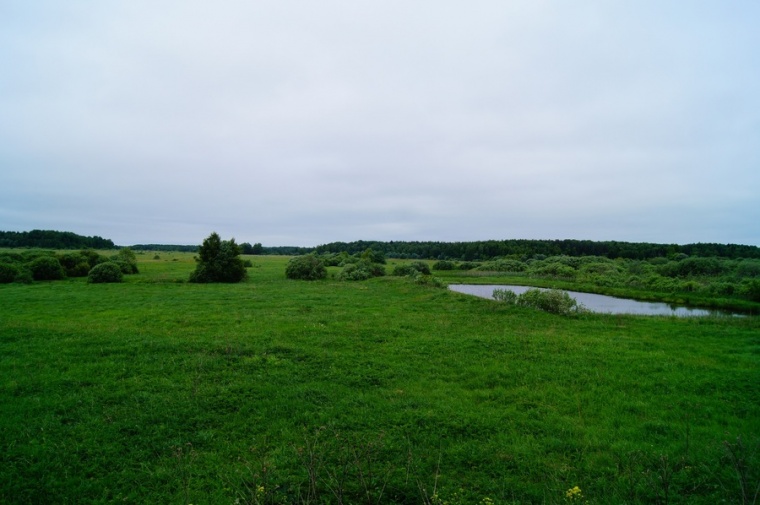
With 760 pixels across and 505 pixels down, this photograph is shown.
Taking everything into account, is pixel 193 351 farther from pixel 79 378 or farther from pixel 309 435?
pixel 309 435

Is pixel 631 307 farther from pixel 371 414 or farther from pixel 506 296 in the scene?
pixel 371 414

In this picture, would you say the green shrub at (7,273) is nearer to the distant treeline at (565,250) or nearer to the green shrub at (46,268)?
the green shrub at (46,268)

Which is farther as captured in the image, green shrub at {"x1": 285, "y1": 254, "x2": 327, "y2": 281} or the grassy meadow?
green shrub at {"x1": 285, "y1": 254, "x2": 327, "y2": 281}

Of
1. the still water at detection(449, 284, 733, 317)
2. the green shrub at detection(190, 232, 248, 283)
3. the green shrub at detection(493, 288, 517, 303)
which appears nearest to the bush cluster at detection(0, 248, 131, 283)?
the green shrub at detection(190, 232, 248, 283)

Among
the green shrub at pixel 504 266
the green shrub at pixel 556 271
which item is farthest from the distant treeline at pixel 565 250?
the green shrub at pixel 556 271

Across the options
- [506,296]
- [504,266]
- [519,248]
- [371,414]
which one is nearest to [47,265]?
[506,296]

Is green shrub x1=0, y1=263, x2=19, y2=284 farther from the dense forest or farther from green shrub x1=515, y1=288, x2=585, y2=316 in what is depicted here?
the dense forest

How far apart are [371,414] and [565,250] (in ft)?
368

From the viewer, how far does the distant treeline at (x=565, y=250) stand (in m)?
90.5

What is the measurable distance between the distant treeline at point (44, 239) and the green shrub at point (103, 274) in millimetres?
70484

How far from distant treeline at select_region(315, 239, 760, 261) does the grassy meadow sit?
8254cm

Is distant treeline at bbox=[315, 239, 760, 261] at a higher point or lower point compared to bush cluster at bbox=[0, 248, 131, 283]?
higher

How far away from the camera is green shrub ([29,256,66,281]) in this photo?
119 ft

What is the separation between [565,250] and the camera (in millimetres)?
106688
